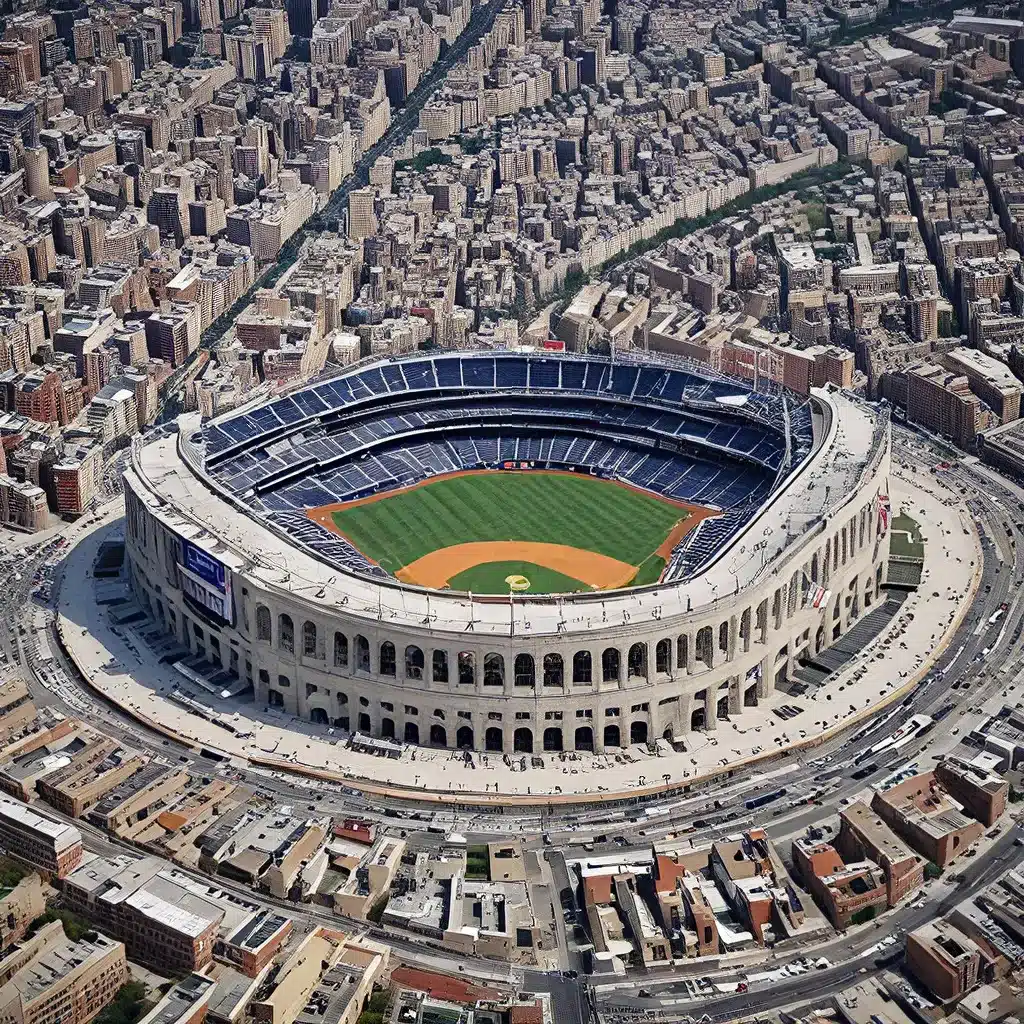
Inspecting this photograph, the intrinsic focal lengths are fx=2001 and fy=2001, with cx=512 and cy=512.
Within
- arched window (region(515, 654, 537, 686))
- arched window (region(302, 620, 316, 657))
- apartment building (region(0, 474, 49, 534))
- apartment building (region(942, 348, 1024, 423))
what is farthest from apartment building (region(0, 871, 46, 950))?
apartment building (region(942, 348, 1024, 423))

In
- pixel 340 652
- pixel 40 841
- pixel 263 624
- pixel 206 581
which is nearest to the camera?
pixel 40 841

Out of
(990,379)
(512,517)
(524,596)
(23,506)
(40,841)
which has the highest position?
(524,596)

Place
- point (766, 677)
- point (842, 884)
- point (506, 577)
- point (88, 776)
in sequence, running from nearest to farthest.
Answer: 1. point (842, 884)
2. point (88, 776)
3. point (766, 677)
4. point (506, 577)

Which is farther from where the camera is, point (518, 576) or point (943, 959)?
point (518, 576)

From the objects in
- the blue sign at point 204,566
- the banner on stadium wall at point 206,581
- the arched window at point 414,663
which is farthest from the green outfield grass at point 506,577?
the blue sign at point 204,566

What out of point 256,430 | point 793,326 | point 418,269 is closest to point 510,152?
point 418,269

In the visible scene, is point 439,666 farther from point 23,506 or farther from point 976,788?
point 23,506

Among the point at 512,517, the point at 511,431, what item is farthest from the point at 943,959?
the point at 511,431
